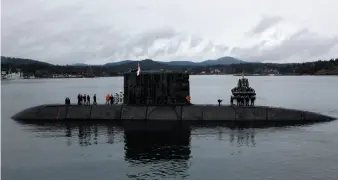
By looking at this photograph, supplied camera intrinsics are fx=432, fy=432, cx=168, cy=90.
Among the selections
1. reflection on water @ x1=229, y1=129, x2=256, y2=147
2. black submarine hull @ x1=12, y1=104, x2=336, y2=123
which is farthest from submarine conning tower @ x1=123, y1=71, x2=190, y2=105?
reflection on water @ x1=229, y1=129, x2=256, y2=147

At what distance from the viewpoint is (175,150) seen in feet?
78.5

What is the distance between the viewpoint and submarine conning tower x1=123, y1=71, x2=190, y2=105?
109 ft

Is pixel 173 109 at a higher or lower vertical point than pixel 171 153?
higher

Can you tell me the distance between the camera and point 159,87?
3328 cm

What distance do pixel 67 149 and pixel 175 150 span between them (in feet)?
Answer: 20.3

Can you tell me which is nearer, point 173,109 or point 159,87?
point 159,87

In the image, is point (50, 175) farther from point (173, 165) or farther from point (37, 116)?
point (37, 116)

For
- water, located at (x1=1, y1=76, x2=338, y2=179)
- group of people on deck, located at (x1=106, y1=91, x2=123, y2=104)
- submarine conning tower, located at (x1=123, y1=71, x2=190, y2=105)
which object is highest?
submarine conning tower, located at (x1=123, y1=71, x2=190, y2=105)

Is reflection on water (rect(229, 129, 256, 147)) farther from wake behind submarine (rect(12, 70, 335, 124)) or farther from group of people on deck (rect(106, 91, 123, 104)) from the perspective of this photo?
group of people on deck (rect(106, 91, 123, 104))

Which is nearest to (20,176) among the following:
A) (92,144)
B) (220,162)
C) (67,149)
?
(67,149)

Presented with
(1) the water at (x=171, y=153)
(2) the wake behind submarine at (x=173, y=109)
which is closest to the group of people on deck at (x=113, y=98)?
(2) the wake behind submarine at (x=173, y=109)

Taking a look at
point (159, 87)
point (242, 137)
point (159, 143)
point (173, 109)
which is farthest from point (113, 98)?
point (242, 137)

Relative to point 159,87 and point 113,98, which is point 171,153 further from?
point 113,98

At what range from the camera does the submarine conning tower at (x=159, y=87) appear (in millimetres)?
33219
